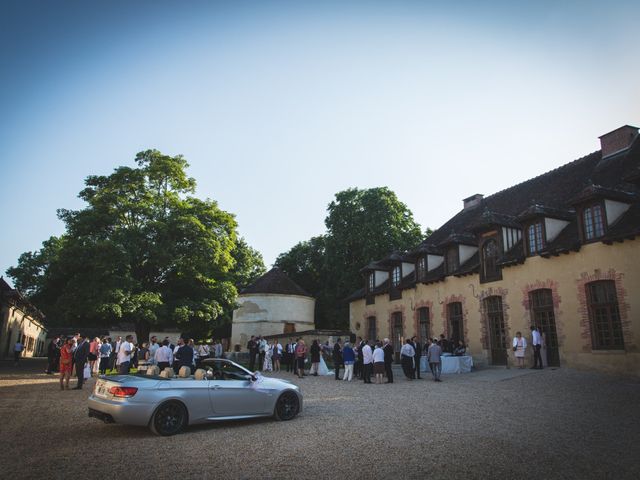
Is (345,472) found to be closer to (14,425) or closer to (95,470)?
(95,470)

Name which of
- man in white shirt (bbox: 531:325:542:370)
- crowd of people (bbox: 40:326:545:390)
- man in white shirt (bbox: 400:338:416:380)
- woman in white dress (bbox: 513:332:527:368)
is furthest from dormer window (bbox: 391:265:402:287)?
man in white shirt (bbox: 531:325:542:370)

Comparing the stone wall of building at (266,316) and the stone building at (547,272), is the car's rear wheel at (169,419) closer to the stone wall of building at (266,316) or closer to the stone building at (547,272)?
the stone building at (547,272)

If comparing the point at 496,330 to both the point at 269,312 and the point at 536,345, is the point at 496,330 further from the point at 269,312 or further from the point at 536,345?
the point at 269,312

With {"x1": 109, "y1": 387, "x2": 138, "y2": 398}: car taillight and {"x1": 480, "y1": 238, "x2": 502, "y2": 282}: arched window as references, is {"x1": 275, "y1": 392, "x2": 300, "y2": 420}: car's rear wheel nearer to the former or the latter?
{"x1": 109, "y1": 387, "x2": 138, "y2": 398}: car taillight

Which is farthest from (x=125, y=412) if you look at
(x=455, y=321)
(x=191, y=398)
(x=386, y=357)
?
(x=455, y=321)

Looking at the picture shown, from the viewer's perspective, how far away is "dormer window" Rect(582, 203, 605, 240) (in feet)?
53.3

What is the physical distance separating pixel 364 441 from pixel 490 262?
16.2 metres

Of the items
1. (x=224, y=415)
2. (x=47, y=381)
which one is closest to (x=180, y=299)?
(x=47, y=381)

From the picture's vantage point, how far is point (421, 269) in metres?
26.2

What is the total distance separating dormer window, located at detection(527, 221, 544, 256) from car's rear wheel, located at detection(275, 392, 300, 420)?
1349cm

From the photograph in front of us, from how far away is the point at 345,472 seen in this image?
18.3 feet

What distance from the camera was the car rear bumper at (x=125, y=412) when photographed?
7.19 meters

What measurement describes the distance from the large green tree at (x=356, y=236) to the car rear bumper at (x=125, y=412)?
29.3 metres

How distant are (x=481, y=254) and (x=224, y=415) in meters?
16.6
